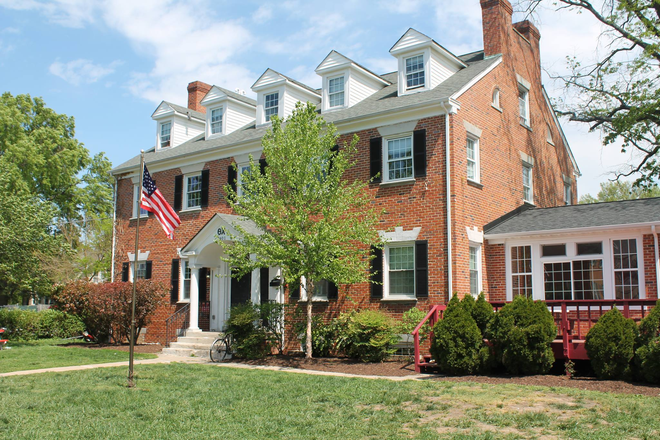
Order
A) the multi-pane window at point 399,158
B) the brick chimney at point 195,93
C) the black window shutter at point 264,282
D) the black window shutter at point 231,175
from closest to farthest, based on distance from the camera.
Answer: the multi-pane window at point 399,158, the black window shutter at point 264,282, the black window shutter at point 231,175, the brick chimney at point 195,93

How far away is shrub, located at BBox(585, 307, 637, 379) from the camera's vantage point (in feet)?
33.8

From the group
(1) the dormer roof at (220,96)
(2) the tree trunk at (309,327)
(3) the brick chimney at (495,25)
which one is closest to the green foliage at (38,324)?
(1) the dormer roof at (220,96)

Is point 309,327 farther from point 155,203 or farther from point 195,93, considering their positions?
point 195,93

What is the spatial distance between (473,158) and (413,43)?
12.7ft

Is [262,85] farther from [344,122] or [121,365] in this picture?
[121,365]

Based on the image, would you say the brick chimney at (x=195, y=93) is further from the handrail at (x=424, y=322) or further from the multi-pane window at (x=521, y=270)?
the handrail at (x=424, y=322)

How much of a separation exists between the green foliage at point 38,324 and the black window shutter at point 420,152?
639 inches

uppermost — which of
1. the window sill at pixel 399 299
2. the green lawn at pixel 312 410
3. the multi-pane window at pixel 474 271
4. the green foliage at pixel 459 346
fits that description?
the multi-pane window at pixel 474 271

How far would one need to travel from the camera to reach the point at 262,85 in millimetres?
20656

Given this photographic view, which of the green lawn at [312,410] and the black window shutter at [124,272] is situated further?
the black window shutter at [124,272]

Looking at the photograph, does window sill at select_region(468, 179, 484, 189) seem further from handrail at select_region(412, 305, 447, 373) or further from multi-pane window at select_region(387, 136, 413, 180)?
handrail at select_region(412, 305, 447, 373)

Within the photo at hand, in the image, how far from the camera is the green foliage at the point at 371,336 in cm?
1434

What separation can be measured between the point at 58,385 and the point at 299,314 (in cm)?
734

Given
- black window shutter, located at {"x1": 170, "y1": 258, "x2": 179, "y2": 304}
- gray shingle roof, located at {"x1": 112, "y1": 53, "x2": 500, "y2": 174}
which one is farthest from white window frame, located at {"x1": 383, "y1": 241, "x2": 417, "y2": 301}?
black window shutter, located at {"x1": 170, "y1": 258, "x2": 179, "y2": 304}
